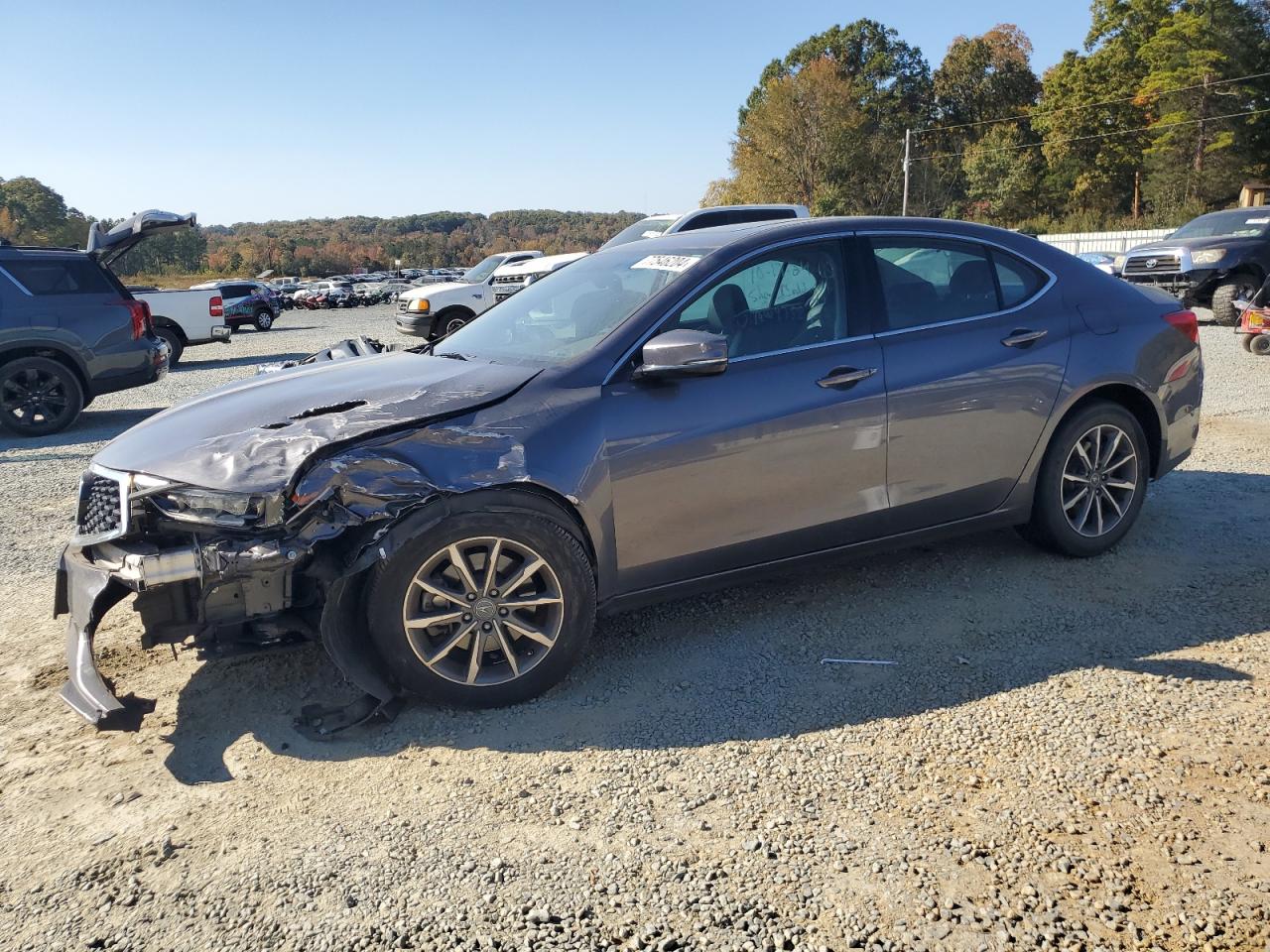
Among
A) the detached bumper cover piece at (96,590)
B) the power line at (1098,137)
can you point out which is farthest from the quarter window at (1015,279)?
the power line at (1098,137)

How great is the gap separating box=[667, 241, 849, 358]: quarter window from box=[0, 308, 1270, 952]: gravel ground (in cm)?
124

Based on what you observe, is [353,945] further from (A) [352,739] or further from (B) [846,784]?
(B) [846,784]

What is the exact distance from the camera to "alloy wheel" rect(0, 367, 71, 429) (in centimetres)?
998

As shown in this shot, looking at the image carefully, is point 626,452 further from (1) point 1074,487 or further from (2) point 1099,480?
(2) point 1099,480

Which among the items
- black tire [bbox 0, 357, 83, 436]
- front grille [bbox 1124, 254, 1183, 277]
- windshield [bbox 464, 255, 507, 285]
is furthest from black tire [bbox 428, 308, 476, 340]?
front grille [bbox 1124, 254, 1183, 277]

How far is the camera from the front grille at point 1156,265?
16.3 meters

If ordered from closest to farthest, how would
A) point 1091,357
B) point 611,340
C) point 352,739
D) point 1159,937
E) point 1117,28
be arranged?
1. point 1159,937
2. point 352,739
3. point 611,340
4. point 1091,357
5. point 1117,28

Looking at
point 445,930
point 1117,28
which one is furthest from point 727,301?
point 1117,28

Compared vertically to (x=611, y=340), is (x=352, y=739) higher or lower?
lower

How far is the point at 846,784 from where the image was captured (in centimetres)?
295

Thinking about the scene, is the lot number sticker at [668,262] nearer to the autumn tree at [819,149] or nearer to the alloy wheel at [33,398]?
the alloy wheel at [33,398]

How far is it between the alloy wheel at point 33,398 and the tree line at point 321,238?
3472cm

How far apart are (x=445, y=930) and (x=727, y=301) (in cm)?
260

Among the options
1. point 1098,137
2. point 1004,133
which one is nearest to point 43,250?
point 1098,137
